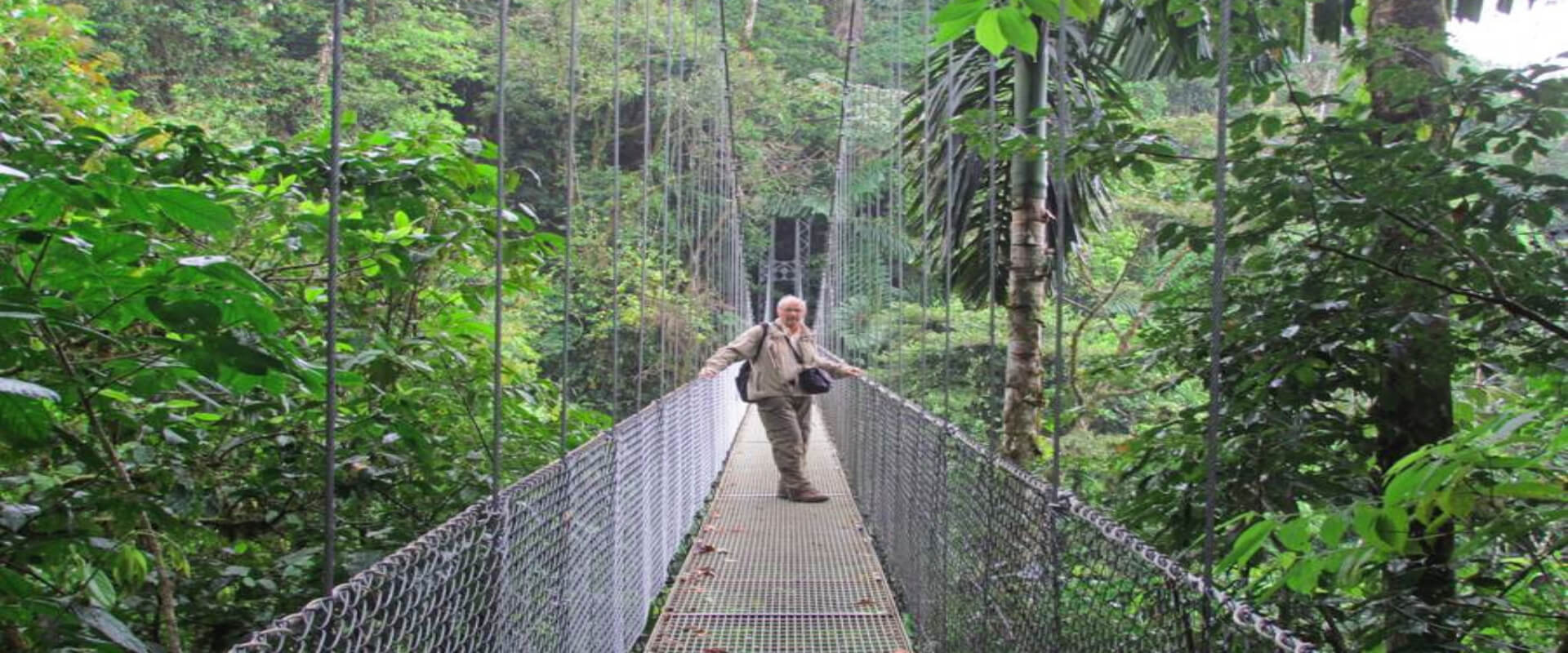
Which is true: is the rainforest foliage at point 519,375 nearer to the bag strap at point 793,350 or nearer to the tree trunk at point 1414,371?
the tree trunk at point 1414,371

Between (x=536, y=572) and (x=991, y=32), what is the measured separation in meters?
1.06

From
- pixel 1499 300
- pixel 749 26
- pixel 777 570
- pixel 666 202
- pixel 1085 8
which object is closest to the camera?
pixel 1085 8

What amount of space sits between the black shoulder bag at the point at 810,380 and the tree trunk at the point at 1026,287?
2.84 ft

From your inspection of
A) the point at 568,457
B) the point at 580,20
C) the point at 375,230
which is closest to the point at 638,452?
the point at 568,457

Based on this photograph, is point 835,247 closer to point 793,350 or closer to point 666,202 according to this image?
point 666,202

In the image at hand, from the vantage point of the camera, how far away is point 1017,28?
86 centimetres

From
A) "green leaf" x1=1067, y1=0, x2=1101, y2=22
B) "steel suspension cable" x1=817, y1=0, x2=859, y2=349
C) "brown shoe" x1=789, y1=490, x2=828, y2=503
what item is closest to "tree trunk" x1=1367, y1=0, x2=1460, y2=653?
"green leaf" x1=1067, y1=0, x2=1101, y2=22

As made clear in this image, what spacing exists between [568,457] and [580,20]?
12.6 m

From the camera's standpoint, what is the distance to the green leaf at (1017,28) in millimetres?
853

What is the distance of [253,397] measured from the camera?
1.45 m

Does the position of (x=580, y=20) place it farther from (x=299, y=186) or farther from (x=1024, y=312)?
(x=299, y=186)

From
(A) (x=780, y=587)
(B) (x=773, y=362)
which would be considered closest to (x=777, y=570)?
(A) (x=780, y=587)

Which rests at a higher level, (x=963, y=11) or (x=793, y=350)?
(x=963, y=11)

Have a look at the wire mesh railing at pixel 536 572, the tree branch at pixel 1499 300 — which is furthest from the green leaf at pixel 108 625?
the tree branch at pixel 1499 300
